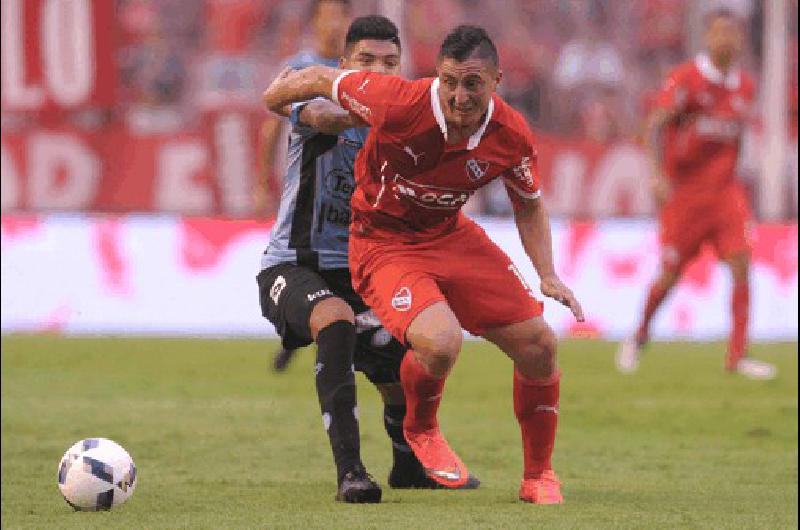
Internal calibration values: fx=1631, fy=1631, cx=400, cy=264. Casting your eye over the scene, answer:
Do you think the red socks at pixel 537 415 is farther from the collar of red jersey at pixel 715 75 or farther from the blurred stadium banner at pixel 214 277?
the blurred stadium banner at pixel 214 277

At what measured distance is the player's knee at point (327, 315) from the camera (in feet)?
19.7

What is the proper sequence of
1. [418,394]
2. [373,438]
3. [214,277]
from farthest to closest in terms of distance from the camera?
[214,277] → [373,438] → [418,394]

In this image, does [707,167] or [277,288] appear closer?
[277,288]

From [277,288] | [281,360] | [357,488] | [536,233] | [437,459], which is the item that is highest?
[536,233]

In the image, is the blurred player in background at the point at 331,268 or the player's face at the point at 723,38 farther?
the player's face at the point at 723,38

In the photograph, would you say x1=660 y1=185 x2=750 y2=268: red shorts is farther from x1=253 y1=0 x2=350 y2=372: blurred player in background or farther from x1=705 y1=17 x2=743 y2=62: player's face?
x1=253 y1=0 x2=350 y2=372: blurred player in background

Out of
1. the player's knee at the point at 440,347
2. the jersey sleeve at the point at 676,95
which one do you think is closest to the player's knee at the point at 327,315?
the player's knee at the point at 440,347

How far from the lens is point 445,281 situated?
604cm

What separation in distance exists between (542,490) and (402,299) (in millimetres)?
896

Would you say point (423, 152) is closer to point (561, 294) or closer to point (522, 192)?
point (522, 192)

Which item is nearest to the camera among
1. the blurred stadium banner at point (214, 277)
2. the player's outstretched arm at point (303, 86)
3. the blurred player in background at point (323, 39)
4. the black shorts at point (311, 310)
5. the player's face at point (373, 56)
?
the player's outstretched arm at point (303, 86)

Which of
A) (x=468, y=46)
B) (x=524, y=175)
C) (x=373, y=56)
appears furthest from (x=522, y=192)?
(x=373, y=56)

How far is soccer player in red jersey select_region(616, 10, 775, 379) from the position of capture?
11164mm

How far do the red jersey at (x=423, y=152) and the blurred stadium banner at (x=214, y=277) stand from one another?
26.0ft
